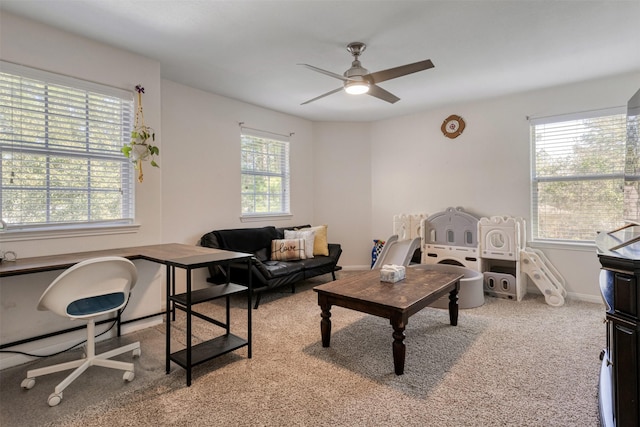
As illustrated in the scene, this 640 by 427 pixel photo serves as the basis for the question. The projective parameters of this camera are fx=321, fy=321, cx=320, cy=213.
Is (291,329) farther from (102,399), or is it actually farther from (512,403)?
(512,403)

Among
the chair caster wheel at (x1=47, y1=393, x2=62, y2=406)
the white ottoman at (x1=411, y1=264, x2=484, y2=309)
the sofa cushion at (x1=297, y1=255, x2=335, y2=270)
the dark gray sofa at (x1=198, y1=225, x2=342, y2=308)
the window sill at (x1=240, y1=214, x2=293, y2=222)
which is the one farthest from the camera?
the window sill at (x1=240, y1=214, x2=293, y2=222)

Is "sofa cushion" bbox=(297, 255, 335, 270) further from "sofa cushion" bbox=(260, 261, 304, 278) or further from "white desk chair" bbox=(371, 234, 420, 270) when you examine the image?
"white desk chair" bbox=(371, 234, 420, 270)

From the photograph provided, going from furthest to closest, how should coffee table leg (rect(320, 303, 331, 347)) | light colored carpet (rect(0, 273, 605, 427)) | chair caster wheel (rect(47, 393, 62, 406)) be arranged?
1. coffee table leg (rect(320, 303, 331, 347))
2. chair caster wheel (rect(47, 393, 62, 406))
3. light colored carpet (rect(0, 273, 605, 427))

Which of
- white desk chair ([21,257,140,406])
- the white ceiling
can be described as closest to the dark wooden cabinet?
the white ceiling

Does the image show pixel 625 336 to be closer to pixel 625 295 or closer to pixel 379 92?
pixel 625 295

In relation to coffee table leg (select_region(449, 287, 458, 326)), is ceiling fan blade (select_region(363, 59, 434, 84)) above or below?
above

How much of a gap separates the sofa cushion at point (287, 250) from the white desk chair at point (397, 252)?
3.44 feet

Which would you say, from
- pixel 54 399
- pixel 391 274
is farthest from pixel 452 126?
pixel 54 399

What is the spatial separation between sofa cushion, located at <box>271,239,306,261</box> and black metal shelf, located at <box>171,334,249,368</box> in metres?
1.85

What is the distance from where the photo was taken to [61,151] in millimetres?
2695

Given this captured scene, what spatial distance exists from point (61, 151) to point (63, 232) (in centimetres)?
68

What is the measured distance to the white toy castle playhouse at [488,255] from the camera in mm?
3734

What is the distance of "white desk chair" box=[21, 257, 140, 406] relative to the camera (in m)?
1.94

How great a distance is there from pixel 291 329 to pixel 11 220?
2.42m
